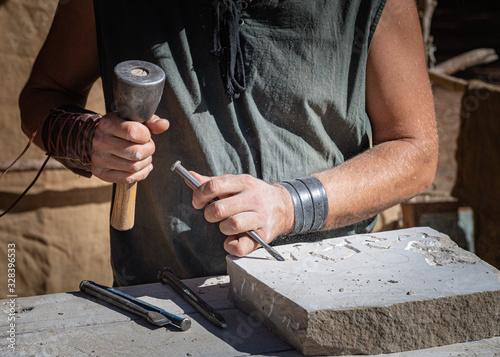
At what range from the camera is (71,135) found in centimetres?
154

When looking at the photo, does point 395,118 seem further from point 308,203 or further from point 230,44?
point 230,44

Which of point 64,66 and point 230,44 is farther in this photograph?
point 64,66

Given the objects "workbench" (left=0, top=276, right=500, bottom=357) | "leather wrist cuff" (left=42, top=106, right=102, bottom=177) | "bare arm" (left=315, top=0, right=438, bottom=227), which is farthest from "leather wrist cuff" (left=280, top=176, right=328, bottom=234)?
"leather wrist cuff" (left=42, top=106, right=102, bottom=177)

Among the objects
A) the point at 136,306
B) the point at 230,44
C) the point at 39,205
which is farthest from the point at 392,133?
the point at 39,205

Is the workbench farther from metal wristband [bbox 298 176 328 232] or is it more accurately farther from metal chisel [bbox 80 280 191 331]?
metal wristband [bbox 298 176 328 232]

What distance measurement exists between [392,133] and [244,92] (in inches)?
20.1

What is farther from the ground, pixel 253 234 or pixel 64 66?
pixel 64 66

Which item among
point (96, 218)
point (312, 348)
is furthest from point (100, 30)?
point (96, 218)

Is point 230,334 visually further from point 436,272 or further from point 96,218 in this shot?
point 96,218

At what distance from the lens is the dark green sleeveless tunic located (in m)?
1.58

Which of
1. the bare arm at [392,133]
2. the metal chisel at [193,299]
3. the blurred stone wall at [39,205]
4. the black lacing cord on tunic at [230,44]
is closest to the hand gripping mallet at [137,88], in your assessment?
the black lacing cord on tunic at [230,44]

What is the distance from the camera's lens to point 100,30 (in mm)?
1644

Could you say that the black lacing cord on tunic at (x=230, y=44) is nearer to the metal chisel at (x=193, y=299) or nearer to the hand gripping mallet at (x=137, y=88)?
the hand gripping mallet at (x=137, y=88)

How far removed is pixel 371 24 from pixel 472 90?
2.33 metres
